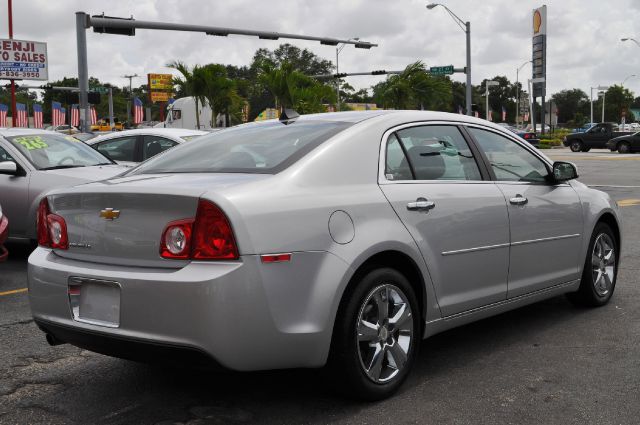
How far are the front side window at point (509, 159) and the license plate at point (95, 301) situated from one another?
2.56m

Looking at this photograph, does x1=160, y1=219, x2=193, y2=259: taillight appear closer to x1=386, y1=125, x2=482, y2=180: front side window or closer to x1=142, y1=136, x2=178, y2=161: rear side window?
x1=386, y1=125, x2=482, y2=180: front side window

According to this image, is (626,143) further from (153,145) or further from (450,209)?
(450,209)

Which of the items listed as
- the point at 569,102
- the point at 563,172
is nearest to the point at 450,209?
the point at 563,172

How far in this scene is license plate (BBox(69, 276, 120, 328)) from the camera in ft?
11.8

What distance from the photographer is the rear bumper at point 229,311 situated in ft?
11.0

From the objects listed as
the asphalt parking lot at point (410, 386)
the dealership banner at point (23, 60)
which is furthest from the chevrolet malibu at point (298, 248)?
the dealership banner at point (23, 60)

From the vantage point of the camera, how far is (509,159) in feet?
17.3

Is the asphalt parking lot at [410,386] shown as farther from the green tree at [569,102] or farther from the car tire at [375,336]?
the green tree at [569,102]

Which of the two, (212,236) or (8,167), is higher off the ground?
(8,167)

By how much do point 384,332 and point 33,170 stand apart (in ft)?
19.6

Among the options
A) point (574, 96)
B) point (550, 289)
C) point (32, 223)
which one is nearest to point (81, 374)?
point (550, 289)

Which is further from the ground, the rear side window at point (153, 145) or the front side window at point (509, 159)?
the rear side window at point (153, 145)

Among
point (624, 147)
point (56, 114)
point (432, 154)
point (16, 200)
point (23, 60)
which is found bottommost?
point (16, 200)

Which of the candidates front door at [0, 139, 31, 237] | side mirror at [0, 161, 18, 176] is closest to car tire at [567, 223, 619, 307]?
front door at [0, 139, 31, 237]
